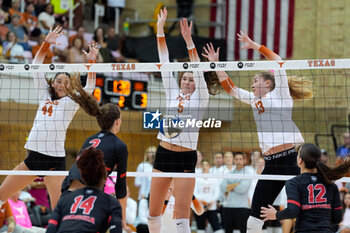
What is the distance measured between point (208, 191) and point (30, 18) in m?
6.70

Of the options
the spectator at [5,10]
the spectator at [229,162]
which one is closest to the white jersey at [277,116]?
the spectator at [229,162]

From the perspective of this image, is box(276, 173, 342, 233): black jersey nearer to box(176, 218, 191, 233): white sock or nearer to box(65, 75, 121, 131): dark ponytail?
box(176, 218, 191, 233): white sock

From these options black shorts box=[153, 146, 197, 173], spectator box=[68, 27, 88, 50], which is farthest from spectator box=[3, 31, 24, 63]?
black shorts box=[153, 146, 197, 173]

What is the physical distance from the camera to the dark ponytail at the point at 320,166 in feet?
18.8

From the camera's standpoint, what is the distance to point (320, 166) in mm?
5742

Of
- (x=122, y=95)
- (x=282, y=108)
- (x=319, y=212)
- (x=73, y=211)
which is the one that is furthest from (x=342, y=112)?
(x=73, y=211)

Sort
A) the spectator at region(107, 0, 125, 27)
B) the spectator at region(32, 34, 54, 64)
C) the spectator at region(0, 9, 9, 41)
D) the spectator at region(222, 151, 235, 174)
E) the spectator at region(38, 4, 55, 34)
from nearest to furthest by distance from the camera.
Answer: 1. the spectator at region(222, 151, 235, 174)
2. the spectator at region(0, 9, 9, 41)
3. the spectator at region(32, 34, 54, 64)
4. the spectator at region(38, 4, 55, 34)
5. the spectator at region(107, 0, 125, 27)

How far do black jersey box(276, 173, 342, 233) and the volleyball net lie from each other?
981 millimetres

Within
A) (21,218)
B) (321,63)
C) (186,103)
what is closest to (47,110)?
(186,103)

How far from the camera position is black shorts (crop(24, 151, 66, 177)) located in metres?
7.21

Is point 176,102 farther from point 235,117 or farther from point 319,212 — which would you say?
point 235,117

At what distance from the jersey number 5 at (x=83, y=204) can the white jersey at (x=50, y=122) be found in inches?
93.4

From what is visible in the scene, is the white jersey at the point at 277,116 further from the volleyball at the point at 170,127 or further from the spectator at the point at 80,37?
the spectator at the point at 80,37

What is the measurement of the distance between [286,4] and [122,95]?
7.24 meters
